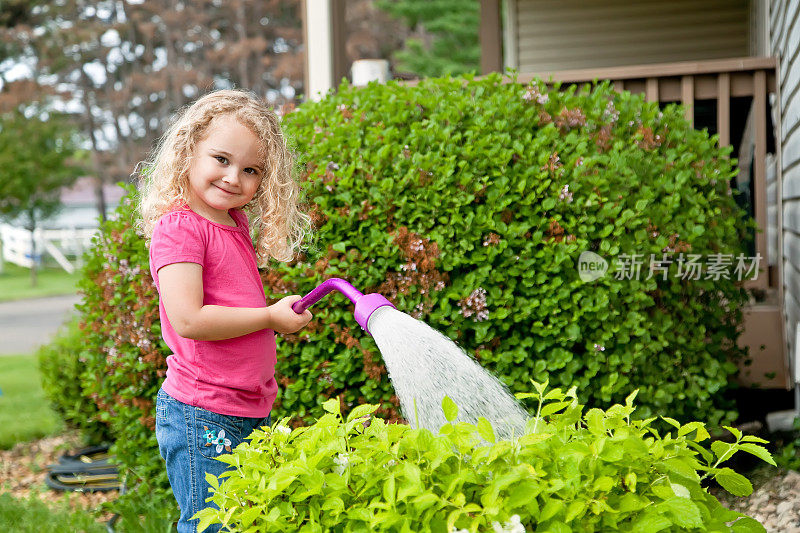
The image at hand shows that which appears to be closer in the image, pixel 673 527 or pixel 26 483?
pixel 673 527

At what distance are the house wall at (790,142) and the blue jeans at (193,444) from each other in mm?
3164

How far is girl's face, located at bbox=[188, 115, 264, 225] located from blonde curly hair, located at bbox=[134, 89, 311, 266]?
0.02m

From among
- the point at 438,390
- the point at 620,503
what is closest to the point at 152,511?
the point at 438,390

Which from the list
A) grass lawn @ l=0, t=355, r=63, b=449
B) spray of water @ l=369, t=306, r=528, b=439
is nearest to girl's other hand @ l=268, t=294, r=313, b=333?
spray of water @ l=369, t=306, r=528, b=439

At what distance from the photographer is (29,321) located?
16984 millimetres

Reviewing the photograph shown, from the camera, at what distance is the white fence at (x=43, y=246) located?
1147 inches

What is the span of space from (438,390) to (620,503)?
50 cm

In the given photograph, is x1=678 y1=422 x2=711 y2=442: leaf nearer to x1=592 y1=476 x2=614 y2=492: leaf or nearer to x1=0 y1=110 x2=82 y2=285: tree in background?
x1=592 y1=476 x2=614 y2=492: leaf

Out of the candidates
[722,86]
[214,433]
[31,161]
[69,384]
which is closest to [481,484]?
[214,433]

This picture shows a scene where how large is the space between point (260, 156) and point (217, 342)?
0.49m

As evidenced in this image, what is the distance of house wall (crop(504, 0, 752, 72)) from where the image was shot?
912 centimetres

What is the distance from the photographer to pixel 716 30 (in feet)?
30.0

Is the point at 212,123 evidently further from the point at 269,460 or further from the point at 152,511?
the point at 152,511

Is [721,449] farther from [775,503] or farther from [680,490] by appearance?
[775,503]
